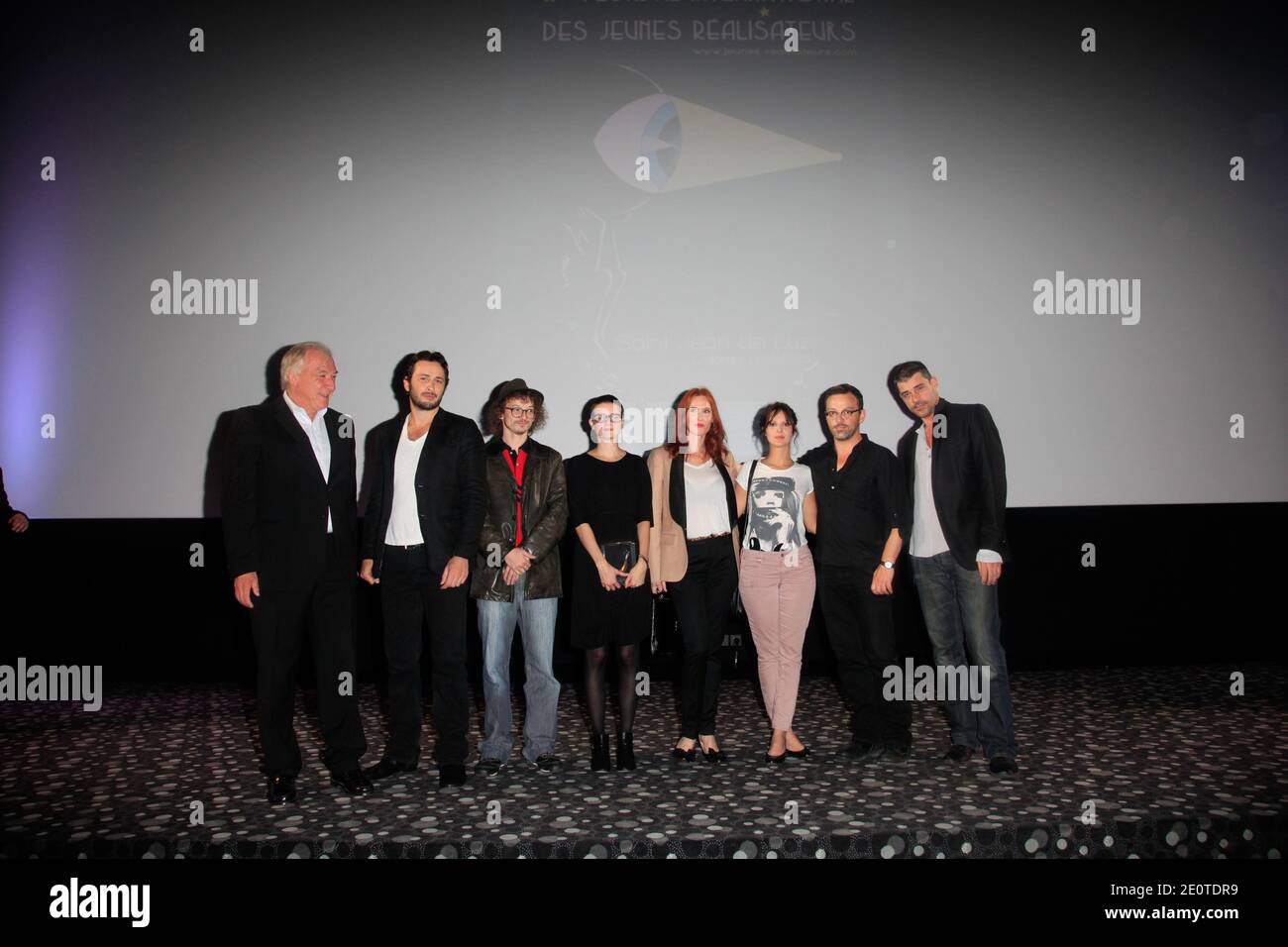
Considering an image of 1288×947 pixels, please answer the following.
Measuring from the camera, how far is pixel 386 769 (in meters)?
3.09

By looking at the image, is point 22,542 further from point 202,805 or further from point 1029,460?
point 1029,460

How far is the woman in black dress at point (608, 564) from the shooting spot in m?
3.18

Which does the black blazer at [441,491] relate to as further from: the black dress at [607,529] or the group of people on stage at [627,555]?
Answer: the black dress at [607,529]

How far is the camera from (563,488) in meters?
3.25

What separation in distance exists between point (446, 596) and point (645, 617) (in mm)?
712

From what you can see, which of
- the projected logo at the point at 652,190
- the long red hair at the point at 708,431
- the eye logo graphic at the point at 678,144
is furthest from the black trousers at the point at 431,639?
the eye logo graphic at the point at 678,144

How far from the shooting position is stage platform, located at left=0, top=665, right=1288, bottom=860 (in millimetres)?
2518

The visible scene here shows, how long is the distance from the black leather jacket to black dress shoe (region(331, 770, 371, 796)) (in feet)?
2.31

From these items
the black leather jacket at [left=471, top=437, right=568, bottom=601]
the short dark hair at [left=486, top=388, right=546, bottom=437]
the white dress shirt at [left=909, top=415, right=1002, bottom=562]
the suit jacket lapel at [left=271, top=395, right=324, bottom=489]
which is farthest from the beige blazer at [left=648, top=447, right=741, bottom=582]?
the suit jacket lapel at [left=271, top=395, right=324, bottom=489]

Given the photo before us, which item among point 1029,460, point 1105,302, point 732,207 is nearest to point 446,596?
point 732,207

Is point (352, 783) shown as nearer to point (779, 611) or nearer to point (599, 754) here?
point (599, 754)

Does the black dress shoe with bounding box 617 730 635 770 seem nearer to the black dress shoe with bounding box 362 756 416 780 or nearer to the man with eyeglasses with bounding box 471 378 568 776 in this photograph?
the man with eyeglasses with bounding box 471 378 568 776

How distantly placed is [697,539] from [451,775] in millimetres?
1168
